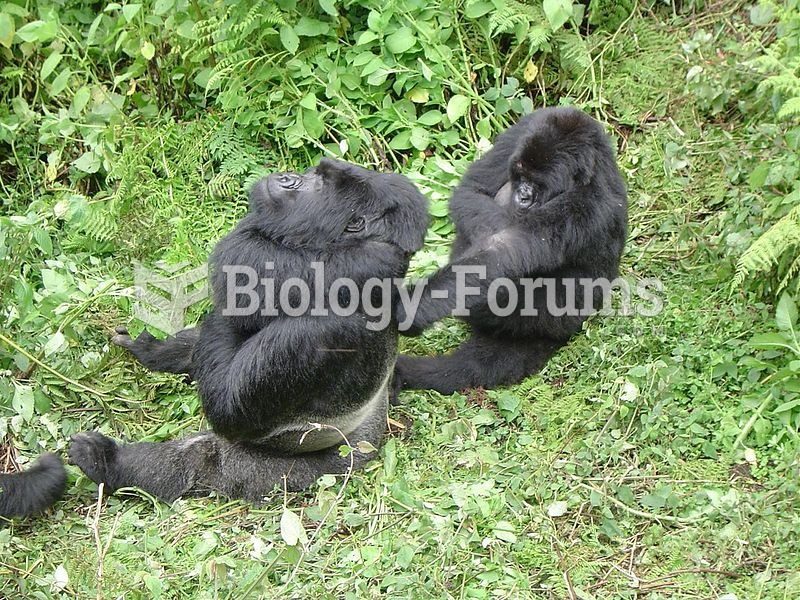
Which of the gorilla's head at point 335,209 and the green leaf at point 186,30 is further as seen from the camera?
the green leaf at point 186,30

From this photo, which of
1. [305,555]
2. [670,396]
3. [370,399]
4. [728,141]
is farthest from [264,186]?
[728,141]

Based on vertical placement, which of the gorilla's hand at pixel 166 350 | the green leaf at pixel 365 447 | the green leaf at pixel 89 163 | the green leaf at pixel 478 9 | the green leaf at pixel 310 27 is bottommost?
the green leaf at pixel 365 447

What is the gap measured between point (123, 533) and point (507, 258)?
188 cm

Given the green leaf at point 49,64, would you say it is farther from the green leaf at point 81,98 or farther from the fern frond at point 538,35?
the fern frond at point 538,35

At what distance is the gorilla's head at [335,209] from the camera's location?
11.0 ft

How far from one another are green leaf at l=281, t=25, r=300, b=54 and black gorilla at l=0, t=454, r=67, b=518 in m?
2.58

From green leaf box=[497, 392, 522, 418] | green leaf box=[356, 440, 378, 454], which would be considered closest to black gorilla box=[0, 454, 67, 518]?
green leaf box=[356, 440, 378, 454]

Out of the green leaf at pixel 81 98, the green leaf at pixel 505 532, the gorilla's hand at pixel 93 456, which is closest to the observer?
the green leaf at pixel 505 532

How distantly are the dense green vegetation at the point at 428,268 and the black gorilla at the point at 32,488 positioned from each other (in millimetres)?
118

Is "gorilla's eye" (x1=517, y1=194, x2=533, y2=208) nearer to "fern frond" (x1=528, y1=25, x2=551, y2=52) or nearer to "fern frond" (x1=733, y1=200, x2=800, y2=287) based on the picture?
"fern frond" (x1=733, y1=200, x2=800, y2=287)

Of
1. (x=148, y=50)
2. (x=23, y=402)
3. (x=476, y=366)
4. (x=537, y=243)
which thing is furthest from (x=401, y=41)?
(x=23, y=402)

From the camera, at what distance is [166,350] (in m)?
4.29

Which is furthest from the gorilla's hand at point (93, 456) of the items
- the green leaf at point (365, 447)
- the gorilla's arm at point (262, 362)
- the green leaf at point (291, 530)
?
the green leaf at point (291, 530)

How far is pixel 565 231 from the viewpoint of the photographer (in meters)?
4.15
